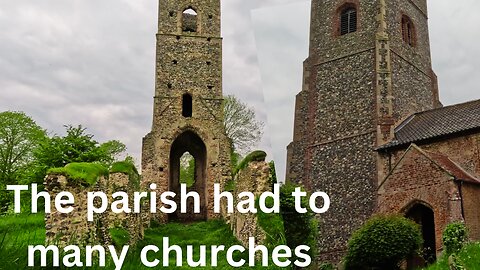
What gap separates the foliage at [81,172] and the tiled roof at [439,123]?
1475 centimetres

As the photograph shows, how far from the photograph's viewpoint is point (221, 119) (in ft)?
97.2

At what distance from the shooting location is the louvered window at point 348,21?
31141 millimetres

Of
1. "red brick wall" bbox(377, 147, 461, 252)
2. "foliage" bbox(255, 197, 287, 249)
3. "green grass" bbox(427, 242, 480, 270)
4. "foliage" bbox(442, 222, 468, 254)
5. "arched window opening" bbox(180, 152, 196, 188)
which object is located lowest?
"green grass" bbox(427, 242, 480, 270)

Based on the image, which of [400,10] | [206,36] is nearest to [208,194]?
[206,36]

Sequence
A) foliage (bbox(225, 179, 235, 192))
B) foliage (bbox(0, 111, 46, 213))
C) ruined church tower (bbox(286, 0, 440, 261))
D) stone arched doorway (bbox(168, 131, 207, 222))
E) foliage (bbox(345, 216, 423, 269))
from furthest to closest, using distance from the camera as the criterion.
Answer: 1. foliage (bbox(0, 111, 46, 213))
2. stone arched doorway (bbox(168, 131, 207, 222))
3. ruined church tower (bbox(286, 0, 440, 261))
4. foliage (bbox(225, 179, 235, 192))
5. foliage (bbox(345, 216, 423, 269))

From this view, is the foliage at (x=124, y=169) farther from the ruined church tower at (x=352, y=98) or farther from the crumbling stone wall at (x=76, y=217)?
the ruined church tower at (x=352, y=98)

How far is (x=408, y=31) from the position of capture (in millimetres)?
32469

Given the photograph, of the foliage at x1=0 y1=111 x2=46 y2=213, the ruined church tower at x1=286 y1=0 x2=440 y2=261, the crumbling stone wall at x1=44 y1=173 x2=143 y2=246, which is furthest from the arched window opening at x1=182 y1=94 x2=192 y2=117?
the crumbling stone wall at x1=44 y1=173 x2=143 y2=246

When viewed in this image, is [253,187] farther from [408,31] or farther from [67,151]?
[408,31]

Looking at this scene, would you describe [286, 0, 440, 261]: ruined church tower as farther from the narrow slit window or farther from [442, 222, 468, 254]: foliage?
[442, 222, 468, 254]: foliage

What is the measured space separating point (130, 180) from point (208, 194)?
7808 mm

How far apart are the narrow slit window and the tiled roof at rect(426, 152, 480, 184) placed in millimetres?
10957

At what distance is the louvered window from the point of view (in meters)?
31.1

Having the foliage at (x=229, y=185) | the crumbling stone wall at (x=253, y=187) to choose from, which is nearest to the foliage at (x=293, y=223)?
the crumbling stone wall at (x=253, y=187)
